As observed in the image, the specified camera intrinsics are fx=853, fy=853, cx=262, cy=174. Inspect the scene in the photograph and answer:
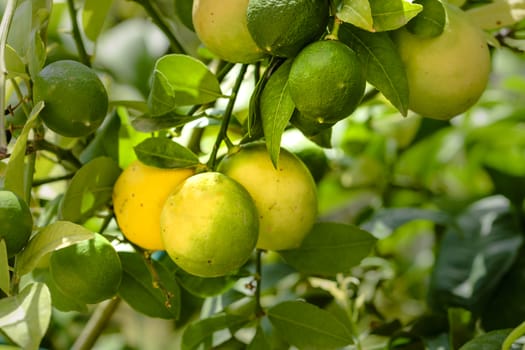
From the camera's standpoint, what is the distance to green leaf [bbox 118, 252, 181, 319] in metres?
0.74

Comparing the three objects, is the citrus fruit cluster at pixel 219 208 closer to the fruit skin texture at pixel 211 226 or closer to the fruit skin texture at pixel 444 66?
the fruit skin texture at pixel 211 226

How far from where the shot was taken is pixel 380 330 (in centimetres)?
95

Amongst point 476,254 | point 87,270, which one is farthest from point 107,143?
point 476,254

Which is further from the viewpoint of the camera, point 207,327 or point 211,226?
point 207,327

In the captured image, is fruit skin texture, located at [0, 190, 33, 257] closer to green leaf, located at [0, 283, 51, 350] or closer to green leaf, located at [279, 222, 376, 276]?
green leaf, located at [0, 283, 51, 350]

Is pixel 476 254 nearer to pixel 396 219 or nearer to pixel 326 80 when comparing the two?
pixel 396 219

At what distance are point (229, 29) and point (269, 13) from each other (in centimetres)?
6

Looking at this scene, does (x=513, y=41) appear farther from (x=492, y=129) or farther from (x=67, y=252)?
(x=67, y=252)

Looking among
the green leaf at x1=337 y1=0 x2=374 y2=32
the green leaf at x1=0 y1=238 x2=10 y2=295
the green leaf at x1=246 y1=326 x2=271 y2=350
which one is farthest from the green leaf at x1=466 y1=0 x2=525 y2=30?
the green leaf at x1=0 y1=238 x2=10 y2=295

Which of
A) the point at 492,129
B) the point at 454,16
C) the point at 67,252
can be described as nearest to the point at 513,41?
the point at 454,16

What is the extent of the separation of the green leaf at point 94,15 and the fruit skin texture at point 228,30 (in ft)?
0.72

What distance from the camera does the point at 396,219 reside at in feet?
3.30

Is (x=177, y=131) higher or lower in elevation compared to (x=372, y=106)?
higher

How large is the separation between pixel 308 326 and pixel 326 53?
297 mm
